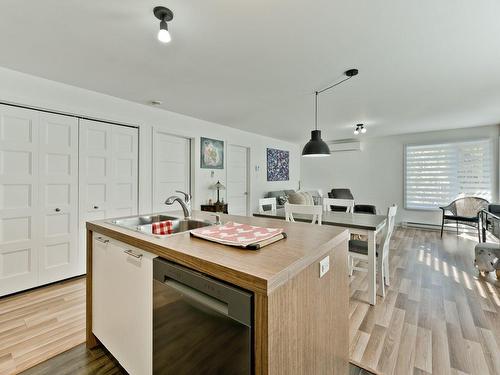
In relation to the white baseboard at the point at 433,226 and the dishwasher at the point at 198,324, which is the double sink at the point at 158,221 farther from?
the white baseboard at the point at 433,226

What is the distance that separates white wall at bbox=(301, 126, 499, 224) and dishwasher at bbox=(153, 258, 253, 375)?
6.18 meters

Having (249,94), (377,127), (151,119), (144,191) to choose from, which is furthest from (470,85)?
(144,191)

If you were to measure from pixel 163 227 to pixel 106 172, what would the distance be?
1.84 meters

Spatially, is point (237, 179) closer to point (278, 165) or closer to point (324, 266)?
point (278, 165)

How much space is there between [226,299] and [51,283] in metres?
2.93

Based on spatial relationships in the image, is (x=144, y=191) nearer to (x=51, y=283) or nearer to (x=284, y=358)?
(x=51, y=283)

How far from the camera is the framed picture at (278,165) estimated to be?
602cm

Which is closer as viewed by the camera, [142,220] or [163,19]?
[163,19]

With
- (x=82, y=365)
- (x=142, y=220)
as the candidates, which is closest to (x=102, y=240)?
(x=142, y=220)

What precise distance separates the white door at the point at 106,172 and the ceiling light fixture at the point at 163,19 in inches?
76.3

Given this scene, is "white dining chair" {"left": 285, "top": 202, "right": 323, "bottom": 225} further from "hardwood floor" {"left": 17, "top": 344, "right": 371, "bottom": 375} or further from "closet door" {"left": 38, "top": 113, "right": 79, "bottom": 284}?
"closet door" {"left": 38, "top": 113, "right": 79, "bottom": 284}

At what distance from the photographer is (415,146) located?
557 centimetres

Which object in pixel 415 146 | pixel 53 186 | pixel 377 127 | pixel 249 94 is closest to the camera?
pixel 53 186

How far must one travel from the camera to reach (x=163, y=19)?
1.58m
